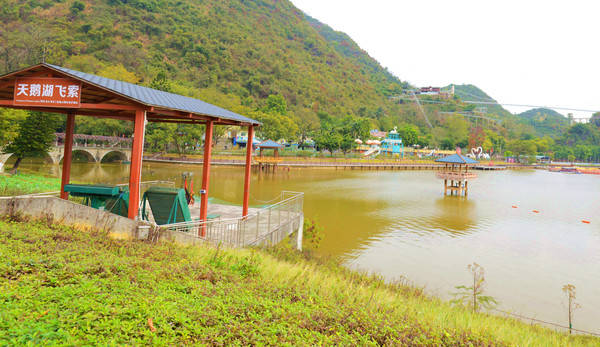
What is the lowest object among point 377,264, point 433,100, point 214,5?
point 377,264

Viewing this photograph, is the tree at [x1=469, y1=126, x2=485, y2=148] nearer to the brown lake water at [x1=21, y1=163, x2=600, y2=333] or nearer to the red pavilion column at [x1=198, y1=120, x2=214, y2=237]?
the brown lake water at [x1=21, y1=163, x2=600, y2=333]

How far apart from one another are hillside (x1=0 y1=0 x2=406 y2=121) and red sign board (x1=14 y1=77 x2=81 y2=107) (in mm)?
47893

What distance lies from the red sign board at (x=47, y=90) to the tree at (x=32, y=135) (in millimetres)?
14910

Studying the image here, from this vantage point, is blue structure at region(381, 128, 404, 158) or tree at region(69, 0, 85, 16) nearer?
blue structure at region(381, 128, 404, 158)

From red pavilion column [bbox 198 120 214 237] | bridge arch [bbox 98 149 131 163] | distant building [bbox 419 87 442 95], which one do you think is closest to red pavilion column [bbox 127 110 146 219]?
red pavilion column [bbox 198 120 214 237]

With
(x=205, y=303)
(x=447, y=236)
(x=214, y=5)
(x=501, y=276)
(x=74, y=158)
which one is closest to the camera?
(x=205, y=303)

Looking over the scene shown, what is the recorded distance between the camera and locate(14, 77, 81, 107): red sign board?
22.8 ft

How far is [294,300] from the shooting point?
464 cm

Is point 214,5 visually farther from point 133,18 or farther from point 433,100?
point 433,100

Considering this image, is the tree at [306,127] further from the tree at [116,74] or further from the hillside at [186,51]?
the tree at [116,74]

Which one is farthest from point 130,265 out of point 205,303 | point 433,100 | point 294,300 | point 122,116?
point 433,100

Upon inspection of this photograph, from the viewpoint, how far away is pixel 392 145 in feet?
269

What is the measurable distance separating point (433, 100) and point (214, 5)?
102 m

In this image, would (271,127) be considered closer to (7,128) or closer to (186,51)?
(7,128)
